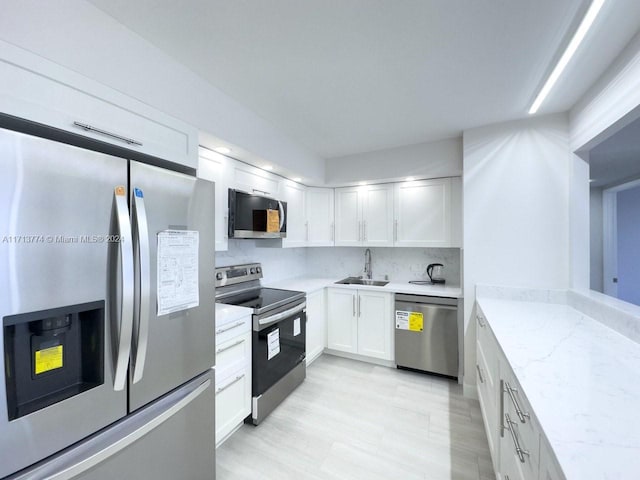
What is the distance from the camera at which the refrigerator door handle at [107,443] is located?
2.75ft

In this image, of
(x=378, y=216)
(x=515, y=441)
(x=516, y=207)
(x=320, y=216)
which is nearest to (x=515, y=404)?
(x=515, y=441)

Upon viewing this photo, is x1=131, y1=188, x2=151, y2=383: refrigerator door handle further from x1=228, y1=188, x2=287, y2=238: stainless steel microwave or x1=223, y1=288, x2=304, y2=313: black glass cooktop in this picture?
x1=228, y1=188, x2=287, y2=238: stainless steel microwave

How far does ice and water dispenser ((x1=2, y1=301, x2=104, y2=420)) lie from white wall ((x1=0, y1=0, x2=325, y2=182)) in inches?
39.3

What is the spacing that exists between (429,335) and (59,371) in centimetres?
281

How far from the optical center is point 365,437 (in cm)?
195

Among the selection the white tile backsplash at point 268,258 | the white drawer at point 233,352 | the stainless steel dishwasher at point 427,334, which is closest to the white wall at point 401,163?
the white tile backsplash at point 268,258

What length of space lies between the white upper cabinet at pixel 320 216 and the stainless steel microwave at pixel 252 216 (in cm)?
74

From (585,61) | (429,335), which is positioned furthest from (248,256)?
(585,61)

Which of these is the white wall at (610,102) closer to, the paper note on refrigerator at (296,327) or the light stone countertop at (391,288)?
the light stone countertop at (391,288)

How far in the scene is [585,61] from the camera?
60.9 inches

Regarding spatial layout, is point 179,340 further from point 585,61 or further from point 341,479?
point 585,61

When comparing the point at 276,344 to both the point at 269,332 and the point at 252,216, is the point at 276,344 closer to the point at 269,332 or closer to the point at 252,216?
the point at 269,332

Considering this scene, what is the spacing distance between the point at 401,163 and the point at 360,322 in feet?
6.25

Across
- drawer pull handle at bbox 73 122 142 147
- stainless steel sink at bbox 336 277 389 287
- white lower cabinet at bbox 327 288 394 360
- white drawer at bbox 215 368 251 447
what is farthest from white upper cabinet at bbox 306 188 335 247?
drawer pull handle at bbox 73 122 142 147
